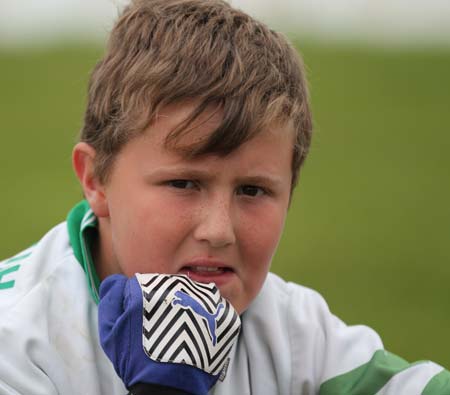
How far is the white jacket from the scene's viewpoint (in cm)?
244

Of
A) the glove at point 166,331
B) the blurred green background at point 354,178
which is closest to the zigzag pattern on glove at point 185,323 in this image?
the glove at point 166,331

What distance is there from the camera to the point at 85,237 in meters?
2.72

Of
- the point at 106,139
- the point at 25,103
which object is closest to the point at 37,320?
the point at 106,139

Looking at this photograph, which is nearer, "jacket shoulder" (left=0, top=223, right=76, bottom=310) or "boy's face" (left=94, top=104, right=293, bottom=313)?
"boy's face" (left=94, top=104, right=293, bottom=313)

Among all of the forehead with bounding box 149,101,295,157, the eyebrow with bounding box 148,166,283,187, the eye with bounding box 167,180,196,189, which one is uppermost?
the forehead with bounding box 149,101,295,157

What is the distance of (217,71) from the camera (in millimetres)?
2463

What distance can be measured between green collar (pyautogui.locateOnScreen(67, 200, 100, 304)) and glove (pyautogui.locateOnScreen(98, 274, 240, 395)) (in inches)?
11.2

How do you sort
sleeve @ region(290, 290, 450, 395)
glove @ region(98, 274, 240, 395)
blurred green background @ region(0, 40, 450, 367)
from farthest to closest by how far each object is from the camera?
blurred green background @ region(0, 40, 450, 367), sleeve @ region(290, 290, 450, 395), glove @ region(98, 274, 240, 395)

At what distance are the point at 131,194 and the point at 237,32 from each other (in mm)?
490

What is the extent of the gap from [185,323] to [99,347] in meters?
0.36

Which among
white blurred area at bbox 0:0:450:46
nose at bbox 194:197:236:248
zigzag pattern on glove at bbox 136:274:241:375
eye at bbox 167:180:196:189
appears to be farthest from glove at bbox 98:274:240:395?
white blurred area at bbox 0:0:450:46

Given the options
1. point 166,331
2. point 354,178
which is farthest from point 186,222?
A: point 354,178

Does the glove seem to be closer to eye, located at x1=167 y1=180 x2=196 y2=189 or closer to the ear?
eye, located at x1=167 y1=180 x2=196 y2=189

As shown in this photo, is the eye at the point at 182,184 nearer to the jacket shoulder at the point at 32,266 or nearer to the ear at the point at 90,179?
the ear at the point at 90,179
